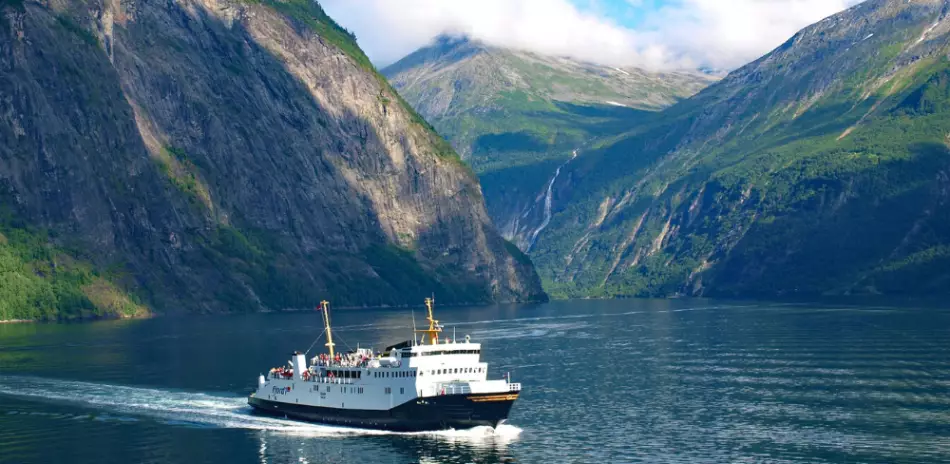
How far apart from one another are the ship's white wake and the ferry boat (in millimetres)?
1337

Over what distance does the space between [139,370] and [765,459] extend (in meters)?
108

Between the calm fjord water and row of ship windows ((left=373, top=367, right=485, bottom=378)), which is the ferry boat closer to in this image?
row of ship windows ((left=373, top=367, right=485, bottom=378))

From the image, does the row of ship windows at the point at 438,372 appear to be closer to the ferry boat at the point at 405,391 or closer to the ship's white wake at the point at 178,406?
the ferry boat at the point at 405,391

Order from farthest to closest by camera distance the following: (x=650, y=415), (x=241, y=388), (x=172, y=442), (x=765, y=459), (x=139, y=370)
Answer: (x=139, y=370)
(x=241, y=388)
(x=650, y=415)
(x=172, y=442)
(x=765, y=459)

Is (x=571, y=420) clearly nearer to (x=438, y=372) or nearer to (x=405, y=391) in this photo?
(x=438, y=372)

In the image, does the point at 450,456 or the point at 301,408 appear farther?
the point at 301,408

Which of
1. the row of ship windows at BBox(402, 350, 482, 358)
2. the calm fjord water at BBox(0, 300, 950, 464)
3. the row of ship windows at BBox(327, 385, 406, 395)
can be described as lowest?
the calm fjord water at BBox(0, 300, 950, 464)

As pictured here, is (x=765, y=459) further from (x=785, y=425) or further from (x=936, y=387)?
(x=936, y=387)

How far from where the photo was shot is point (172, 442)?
133875mm

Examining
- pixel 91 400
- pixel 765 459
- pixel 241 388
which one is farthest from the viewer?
pixel 241 388

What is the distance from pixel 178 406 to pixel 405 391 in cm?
3490

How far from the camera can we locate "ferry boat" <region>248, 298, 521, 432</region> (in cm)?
13488

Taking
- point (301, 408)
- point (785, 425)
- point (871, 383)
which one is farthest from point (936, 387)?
point (301, 408)

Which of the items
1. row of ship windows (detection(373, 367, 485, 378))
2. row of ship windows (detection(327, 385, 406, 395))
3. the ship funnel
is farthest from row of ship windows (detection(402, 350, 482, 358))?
the ship funnel
